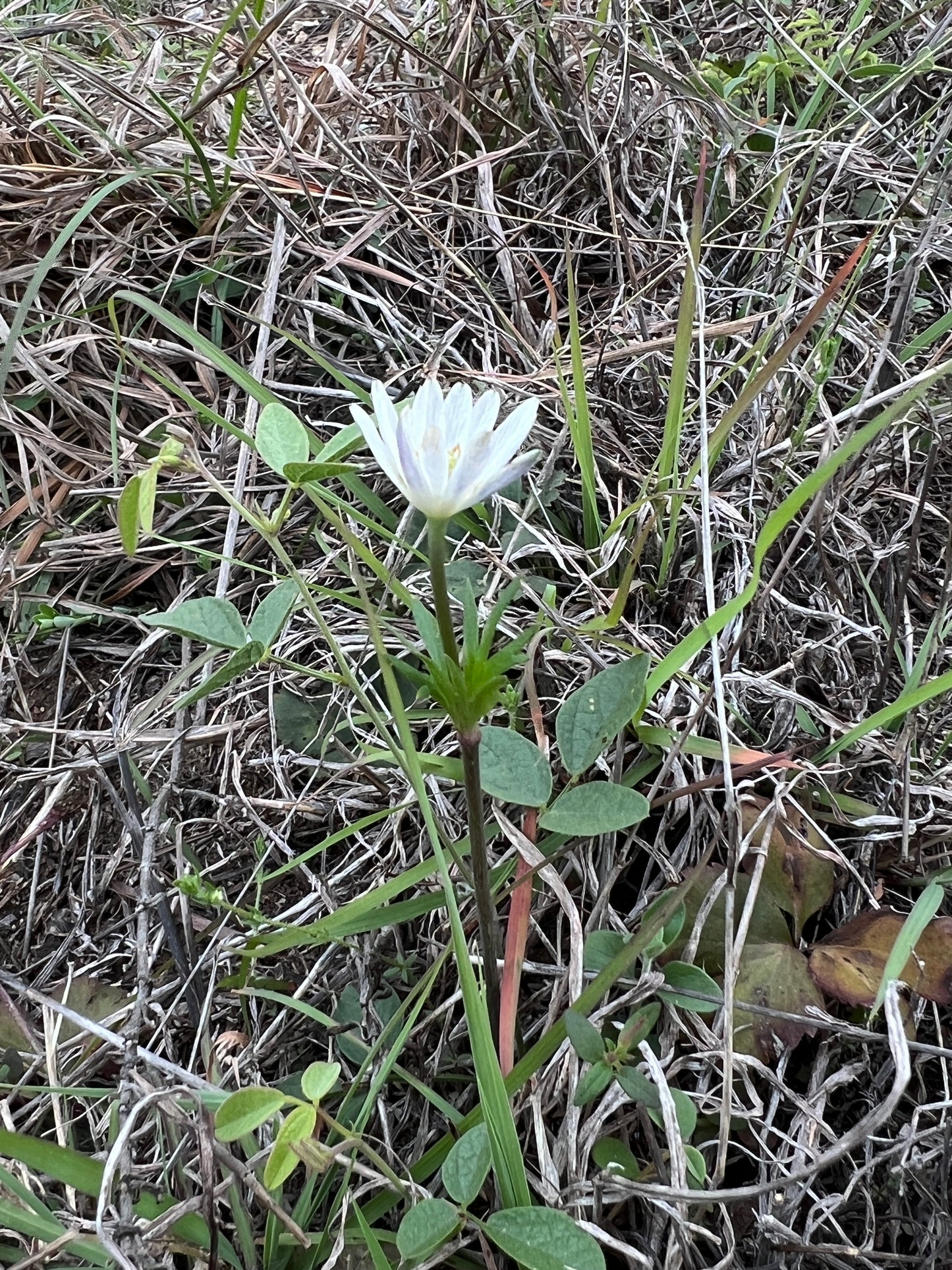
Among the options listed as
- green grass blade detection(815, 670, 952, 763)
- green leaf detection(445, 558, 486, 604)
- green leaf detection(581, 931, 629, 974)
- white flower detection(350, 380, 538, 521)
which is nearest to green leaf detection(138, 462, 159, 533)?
white flower detection(350, 380, 538, 521)

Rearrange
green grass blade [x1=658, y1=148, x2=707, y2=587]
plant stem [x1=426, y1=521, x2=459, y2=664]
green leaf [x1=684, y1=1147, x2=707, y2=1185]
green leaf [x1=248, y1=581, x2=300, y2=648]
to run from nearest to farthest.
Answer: plant stem [x1=426, y1=521, x2=459, y2=664], green leaf [x1=684, y1=1147, x2=707, y2=1185], green leaf [x1=248, y1=581, x2=300, y2=648], green grass blade [x1=658, y1=148, x2=707, y2=587]

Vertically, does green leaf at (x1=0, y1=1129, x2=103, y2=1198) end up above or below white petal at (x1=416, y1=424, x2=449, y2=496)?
below

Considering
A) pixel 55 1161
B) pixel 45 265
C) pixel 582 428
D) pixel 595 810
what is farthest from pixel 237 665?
pixel 45 265

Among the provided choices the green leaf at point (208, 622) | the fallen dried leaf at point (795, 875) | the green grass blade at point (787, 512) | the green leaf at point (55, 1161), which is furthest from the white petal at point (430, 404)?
the green leaf at point (55, 1161)

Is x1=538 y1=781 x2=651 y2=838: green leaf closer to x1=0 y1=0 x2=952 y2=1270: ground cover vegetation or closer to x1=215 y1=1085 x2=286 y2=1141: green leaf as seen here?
x1=0 y1=0 x2=952 y2=1270: ground cover vegetation

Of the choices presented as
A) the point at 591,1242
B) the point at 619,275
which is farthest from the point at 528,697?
the point at 619,275

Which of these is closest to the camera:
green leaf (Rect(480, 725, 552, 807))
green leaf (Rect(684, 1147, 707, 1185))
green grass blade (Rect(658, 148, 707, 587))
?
green leaf (Rect(684, 1147, 707, 1185))

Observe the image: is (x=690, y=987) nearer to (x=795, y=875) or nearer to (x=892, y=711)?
(x=795, y=875)
